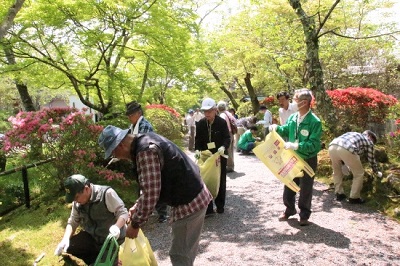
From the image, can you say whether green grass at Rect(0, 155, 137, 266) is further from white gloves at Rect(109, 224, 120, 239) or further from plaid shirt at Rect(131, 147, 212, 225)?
plaid shirt at Rect(131, 147, 212, 225)

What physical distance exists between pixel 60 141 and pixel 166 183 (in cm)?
390

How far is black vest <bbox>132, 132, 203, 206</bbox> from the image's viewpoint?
2.33m

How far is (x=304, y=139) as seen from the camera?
4.43 m

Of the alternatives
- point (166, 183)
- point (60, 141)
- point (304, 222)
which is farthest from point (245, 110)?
point (166, 183)

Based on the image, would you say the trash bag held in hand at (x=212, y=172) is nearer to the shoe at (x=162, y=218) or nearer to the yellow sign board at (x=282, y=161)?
the yellow sign board at (x=282, y=161)

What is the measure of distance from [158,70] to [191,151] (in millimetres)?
5598

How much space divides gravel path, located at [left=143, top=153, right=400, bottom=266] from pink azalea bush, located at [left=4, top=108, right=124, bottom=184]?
1.58 metres

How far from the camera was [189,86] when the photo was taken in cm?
784

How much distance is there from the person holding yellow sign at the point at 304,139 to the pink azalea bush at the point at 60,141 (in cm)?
302

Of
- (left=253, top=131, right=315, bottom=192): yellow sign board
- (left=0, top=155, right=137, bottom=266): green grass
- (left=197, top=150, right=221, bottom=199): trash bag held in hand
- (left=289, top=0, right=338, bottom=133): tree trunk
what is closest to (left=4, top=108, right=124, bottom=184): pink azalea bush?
(left=0, top=155, right=137, bottom=266): green grass

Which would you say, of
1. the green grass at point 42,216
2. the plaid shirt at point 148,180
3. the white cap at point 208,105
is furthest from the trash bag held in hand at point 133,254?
the white cap at point 208,105

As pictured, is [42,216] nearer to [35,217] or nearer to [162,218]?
[35,217]

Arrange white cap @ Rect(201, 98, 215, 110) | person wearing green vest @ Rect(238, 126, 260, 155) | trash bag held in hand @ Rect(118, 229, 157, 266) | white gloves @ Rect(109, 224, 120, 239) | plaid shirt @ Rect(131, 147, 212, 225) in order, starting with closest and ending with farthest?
plaid shirt @ Rect(131, 147, 212, 225)
white gloves @ Rect(109, 224, 120, 239)
trash bag held in hand @ Rect(118, 229, 157, 266)
white cap @ Rect(201, 98, 215, 110)
person wearing green vest @ Rect(238, 126, 260, 155)

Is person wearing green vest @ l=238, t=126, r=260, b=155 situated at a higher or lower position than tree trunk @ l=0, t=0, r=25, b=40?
lower
